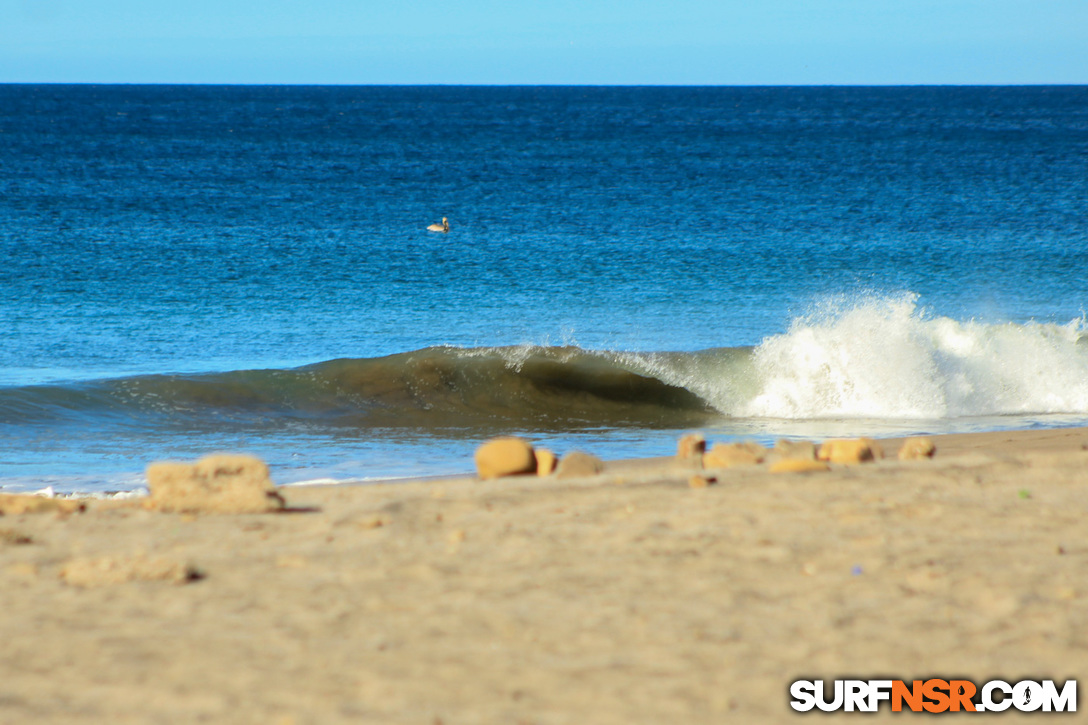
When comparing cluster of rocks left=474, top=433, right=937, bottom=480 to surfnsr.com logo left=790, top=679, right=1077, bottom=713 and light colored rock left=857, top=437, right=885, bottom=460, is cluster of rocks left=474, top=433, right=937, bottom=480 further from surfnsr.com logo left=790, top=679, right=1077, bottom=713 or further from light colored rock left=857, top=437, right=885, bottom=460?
surfnsr.com logo left=790, top=679, right=1077, bottom=713

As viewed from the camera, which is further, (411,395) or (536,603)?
(411,395)

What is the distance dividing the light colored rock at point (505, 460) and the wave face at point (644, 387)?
4244mm

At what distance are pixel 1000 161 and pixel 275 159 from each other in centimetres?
3284

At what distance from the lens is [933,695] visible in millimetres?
3062

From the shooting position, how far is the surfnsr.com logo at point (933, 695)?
117 inches

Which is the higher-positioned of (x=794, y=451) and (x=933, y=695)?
(x=794, y=451)

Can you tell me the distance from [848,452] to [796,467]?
697 millimetres

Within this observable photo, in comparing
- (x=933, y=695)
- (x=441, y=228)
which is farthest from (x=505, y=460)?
(x=441, y=228)

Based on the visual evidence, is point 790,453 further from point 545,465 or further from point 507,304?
point 507,304

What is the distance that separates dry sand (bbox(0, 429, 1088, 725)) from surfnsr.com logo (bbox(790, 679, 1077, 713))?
6 centimetres

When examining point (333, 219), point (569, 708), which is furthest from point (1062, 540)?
point (333, 219)

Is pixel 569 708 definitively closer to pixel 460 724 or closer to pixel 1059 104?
pixel 460 724

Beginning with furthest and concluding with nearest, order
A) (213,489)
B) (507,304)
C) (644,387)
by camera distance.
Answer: (507,304) < (644,387) < (213,489)

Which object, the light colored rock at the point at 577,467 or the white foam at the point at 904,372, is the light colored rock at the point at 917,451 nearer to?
the light colored rock at the point at 577,467
